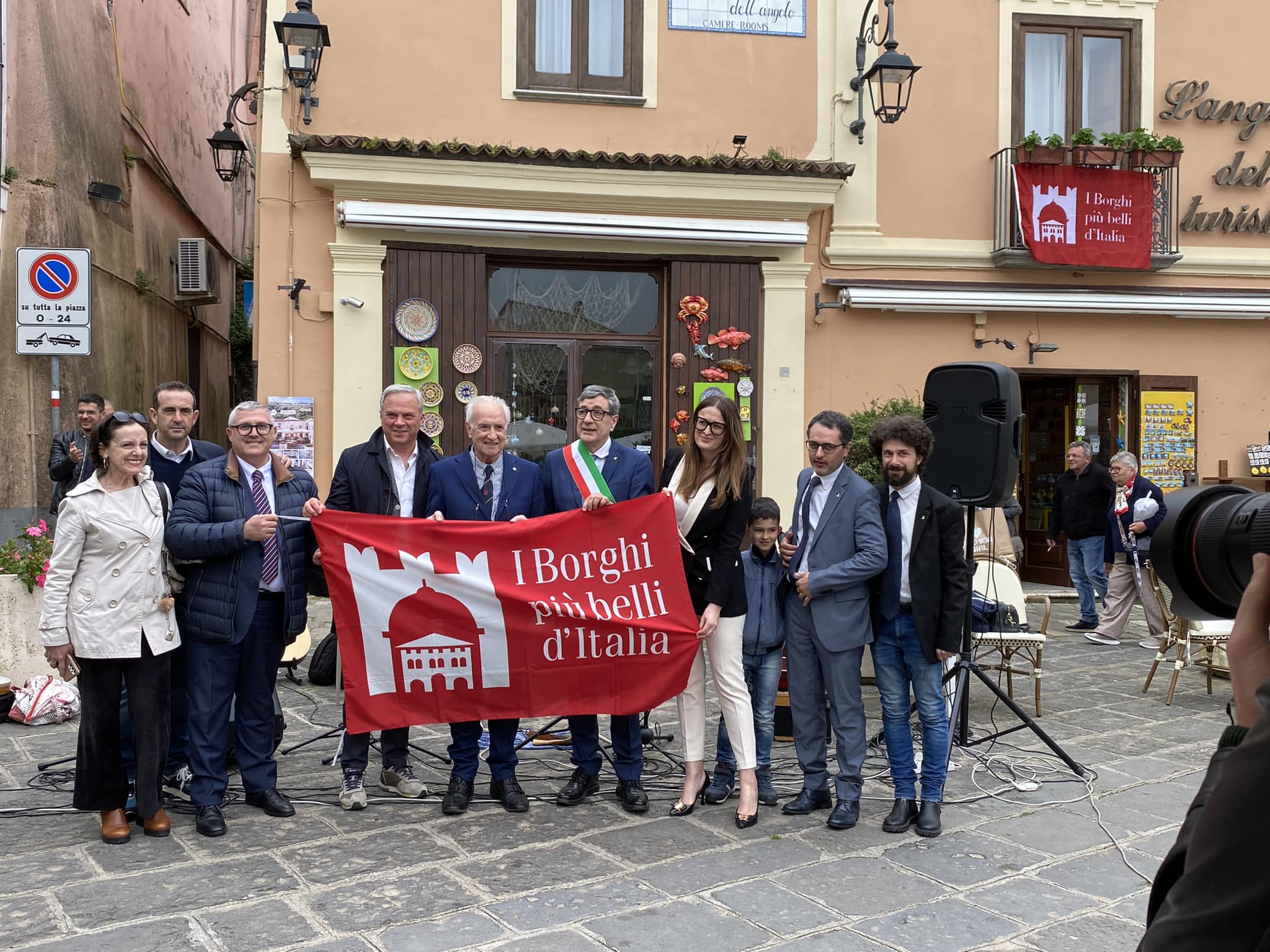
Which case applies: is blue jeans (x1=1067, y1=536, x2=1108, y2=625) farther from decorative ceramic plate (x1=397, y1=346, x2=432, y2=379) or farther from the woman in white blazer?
the woman in white blazer

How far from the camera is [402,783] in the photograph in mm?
5449

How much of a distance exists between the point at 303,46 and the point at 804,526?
7686mm

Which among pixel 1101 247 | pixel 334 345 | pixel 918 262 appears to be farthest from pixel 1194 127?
pixel 334 345

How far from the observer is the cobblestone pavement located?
3.84 m

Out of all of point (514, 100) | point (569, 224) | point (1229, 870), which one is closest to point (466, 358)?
point (569, 224)

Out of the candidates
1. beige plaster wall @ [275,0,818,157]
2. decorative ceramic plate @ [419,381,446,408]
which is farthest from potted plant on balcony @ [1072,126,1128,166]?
decorative ceramic plate @ [419,381,446,408]

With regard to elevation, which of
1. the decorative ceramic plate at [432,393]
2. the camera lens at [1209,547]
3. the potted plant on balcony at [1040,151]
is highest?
the potted plant on balcony at [1040,151]

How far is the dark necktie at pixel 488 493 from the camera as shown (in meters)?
5.49

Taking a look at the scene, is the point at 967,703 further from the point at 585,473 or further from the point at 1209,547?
the point at 1209,547

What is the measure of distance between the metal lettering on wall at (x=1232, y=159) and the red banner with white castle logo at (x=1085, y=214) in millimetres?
860

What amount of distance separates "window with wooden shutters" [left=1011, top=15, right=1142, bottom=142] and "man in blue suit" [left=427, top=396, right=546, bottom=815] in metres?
9.40

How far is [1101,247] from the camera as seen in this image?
12.3 meters

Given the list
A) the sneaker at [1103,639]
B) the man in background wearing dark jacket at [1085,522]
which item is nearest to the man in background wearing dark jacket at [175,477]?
the sneaker at [1103,639]

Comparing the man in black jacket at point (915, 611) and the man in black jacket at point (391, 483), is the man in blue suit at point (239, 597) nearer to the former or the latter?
the man in black jacket at point (391, 483)
